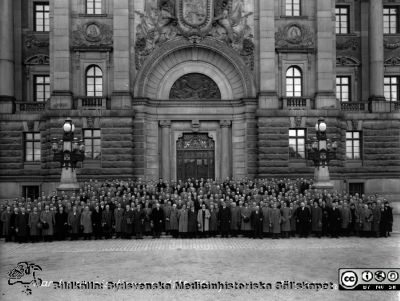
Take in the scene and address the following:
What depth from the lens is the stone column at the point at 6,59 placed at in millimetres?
35469

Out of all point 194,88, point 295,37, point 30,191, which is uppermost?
point 295,37

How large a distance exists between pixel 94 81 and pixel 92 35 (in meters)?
3.32

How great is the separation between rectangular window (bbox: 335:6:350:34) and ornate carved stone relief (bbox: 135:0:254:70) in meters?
8.62

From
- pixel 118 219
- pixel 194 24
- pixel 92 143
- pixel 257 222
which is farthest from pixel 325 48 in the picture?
pixel 118 219

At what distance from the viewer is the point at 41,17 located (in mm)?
38125

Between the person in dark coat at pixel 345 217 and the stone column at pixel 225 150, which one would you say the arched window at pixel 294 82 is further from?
the person in dark coat at pixel 345 217

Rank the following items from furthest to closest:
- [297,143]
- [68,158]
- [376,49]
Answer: [376,49]
[297,143]
[68,158]

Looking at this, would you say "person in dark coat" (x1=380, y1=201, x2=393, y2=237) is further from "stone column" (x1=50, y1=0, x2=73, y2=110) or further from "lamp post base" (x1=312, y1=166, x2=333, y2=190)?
"stone column" (x1=50, y1=0, x2=73, y2=110)

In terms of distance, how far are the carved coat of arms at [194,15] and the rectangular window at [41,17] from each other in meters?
11.1

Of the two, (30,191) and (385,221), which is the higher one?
(30,191)

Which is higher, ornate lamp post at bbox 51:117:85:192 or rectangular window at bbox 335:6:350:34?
rectangular window at bbox 335:6:350:34

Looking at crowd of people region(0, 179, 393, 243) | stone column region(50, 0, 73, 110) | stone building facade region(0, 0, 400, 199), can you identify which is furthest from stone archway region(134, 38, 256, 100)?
crowd of people region(0, 179, 393, 243)

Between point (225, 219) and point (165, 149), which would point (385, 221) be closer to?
point (225, 219)

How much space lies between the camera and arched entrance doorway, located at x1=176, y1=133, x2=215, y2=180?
3647cm
